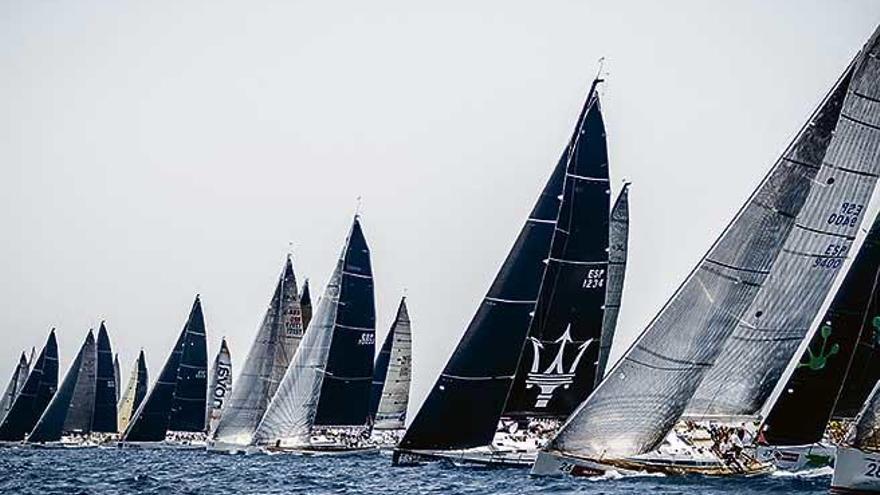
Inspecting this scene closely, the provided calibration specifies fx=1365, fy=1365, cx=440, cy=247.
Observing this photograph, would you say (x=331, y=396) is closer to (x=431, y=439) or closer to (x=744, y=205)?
(x=431, y=439)

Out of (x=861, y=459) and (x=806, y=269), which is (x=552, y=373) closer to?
(x=806, y=269)

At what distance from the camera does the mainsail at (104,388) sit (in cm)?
8569

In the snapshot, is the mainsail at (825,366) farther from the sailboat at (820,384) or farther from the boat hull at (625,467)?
the boat hull at (625,467)

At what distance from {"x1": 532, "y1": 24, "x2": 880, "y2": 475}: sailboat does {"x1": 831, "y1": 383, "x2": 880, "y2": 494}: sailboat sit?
7694mm

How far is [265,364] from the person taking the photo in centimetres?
6725

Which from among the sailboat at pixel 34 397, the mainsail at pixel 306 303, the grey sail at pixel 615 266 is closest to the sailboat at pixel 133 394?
the sailboat at pixel 34 397

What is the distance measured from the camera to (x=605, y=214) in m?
39.3

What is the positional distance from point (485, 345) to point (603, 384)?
507cm

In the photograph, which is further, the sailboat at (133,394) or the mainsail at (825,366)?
the sailboat at (133,394)

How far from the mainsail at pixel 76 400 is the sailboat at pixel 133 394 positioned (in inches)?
351

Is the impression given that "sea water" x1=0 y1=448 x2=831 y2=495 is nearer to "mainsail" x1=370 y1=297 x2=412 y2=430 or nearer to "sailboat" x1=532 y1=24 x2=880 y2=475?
"sailboat" x1=532 y1=24 x2=880 y2=475

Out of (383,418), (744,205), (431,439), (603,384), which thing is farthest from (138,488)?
(383,418)

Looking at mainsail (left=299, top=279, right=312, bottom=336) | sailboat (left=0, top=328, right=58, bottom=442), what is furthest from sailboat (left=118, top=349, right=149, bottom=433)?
mainsail (left=299, top=279, right=312, bottom=336)

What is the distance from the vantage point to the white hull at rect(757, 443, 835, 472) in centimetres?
3666
